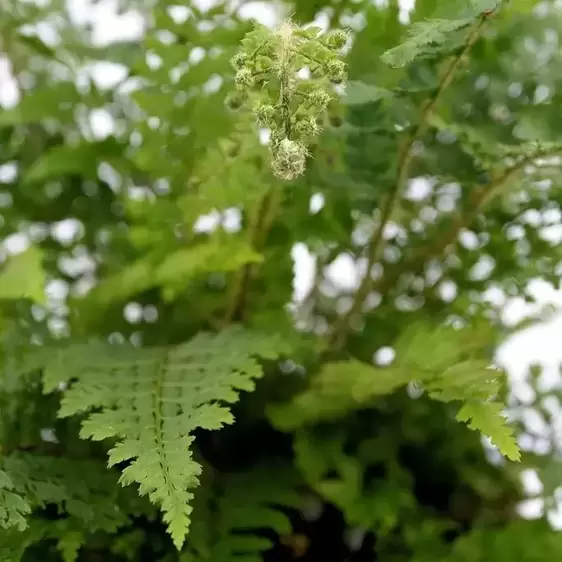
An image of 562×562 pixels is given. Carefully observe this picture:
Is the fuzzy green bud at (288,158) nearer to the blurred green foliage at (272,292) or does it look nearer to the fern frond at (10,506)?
the blurred green foliage at (272,292)

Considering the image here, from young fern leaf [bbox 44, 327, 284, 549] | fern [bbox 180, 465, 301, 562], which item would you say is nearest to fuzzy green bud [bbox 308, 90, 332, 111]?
young fern leaf [bbox 44, 327, 284, 549]

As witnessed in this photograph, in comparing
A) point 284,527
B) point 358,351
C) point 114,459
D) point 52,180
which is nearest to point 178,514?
point 114,459

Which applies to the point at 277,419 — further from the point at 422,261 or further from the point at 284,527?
the point at 422,261

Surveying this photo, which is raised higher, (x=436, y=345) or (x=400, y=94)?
(x=400, y=94)

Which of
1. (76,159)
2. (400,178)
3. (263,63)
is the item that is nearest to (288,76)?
(263,63)

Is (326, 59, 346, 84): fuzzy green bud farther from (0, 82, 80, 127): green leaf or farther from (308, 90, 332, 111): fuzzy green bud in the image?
(0, 82, 80, 127): green leaf
